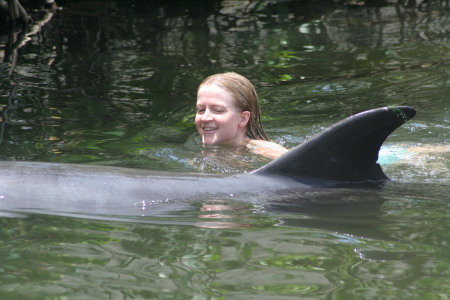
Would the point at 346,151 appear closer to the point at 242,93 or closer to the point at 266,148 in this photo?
the point at 266,148

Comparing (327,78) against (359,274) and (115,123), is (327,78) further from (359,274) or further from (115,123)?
(359,274)

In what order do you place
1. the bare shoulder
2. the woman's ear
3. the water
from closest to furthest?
the water, the bare shoulder, the woman's ear

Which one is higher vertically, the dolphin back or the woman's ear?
the dolphin back

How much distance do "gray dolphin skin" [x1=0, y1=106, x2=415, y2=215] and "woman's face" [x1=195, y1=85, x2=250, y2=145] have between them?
1654 mm

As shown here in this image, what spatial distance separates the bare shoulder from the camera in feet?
18.5

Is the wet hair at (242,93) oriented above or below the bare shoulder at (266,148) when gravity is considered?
above

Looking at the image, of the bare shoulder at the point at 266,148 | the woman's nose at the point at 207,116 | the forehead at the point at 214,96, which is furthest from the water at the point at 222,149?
the forehead at the point at 214,96

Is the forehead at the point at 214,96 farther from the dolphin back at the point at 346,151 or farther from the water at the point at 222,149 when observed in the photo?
the dolphin back at the point at 346,151

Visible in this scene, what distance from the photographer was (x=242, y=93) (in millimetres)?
5785

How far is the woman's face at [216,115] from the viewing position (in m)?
5.71

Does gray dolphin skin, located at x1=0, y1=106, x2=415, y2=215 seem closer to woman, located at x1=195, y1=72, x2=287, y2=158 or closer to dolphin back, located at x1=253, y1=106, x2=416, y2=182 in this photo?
dolphin back, located at x1=253, y1=106, x2=416, y2=182

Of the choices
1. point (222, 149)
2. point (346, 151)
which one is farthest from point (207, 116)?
point (346, 151)

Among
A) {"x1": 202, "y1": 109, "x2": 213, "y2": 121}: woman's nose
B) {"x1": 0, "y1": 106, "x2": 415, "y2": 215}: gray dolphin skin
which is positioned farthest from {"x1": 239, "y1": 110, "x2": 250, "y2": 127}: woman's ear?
{"x1": 0, "y1": 106, "x2": 415, "y2": 215}: gray dolphin skin

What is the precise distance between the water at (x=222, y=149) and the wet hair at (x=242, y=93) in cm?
32
